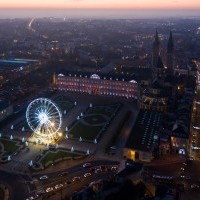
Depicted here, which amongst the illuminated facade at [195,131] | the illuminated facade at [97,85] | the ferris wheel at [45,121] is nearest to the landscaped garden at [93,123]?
the ferris wheel at [45,121]

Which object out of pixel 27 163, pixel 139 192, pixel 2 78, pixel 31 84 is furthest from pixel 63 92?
pixel 139 192

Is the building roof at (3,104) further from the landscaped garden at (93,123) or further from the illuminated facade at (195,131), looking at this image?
the illuminated facade at (195,131)

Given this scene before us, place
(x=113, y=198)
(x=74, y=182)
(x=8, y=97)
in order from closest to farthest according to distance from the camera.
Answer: (x=113, y=198) → (x=74, y=182) → (x=8, y=97)

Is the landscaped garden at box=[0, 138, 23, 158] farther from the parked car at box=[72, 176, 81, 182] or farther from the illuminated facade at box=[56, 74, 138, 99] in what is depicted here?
the illuminated facade at box=[56, 74, 138, 99]

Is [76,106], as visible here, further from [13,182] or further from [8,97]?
[13,182]

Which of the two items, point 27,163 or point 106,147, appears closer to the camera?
point 27,163

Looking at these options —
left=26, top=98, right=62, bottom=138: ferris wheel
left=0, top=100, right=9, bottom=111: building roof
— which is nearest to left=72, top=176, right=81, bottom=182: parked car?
left=26, top=98, right=62, bottom=138: ferris wheel
